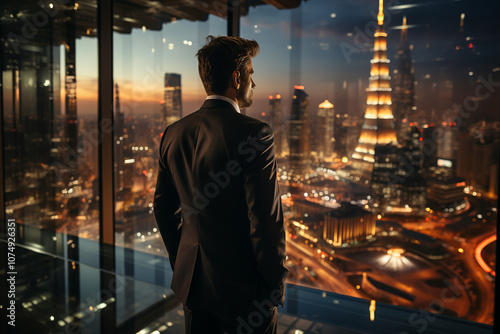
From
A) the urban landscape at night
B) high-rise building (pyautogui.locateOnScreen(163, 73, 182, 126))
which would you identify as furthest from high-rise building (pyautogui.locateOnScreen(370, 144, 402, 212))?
high-rise building (pyautogui.locateOnScreen(163, 73, 182, 126))

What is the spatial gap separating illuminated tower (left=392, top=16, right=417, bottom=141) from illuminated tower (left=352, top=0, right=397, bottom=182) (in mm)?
53

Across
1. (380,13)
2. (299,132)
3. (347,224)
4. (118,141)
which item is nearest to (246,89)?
(299,132)

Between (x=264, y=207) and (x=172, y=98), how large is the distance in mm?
2366

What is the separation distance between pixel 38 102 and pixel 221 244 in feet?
12.5

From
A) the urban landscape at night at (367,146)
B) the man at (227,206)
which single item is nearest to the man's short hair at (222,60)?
the man at (227,206)

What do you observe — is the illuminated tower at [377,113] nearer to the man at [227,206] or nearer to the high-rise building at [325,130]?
the high-rise building at [325,130]

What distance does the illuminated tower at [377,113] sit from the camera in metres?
2.51

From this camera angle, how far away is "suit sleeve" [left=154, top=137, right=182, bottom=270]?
3.91 ft

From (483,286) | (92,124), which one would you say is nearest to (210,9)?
(92,124)

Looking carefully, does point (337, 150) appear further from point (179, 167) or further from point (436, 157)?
point (179, 167)

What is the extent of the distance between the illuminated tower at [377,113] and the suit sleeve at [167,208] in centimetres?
180

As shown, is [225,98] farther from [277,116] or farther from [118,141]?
[118,141]

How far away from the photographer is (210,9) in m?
2.72

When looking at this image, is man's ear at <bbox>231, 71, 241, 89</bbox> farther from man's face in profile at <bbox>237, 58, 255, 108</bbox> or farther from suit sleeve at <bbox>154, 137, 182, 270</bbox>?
suit sleeve at <bbox>154, 137, 182, 270</bbox>
